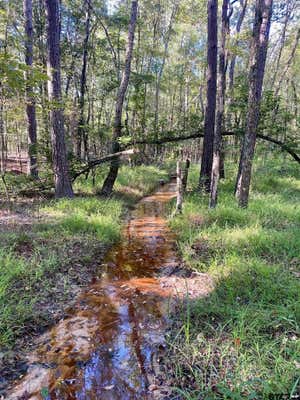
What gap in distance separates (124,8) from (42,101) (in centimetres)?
1210

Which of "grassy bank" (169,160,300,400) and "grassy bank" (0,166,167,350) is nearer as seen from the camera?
"grassy bank" (169,160,300,400)

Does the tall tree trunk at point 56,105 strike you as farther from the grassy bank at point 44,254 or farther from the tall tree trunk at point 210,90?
the tall tree trunk at point 210,90

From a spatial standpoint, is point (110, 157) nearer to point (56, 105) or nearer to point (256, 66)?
point (56, 105)

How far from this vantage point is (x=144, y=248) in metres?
6.24

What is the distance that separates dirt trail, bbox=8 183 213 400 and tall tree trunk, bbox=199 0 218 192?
5.20m

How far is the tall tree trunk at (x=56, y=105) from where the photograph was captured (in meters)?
7.05

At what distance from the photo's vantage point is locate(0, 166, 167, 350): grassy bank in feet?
11.5

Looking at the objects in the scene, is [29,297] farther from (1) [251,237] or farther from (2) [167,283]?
(1) [251,237]

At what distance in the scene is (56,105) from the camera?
→ 243 inches

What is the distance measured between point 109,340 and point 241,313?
5.20 feet

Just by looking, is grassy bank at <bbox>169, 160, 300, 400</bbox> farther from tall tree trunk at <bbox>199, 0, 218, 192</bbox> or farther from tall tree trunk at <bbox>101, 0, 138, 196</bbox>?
tall tree trunk at <bbox>101, 0, 138, 196</bbox>

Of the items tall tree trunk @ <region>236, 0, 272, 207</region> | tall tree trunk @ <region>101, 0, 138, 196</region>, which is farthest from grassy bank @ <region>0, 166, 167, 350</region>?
tall tree trunk @ <region>236, 0, 272, 207</region>

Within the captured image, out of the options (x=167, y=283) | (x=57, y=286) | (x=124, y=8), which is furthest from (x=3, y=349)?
(x=124, y=8)

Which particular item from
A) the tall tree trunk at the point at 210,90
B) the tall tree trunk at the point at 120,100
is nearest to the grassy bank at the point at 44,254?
the tall tree trunk at the point at 120,100
